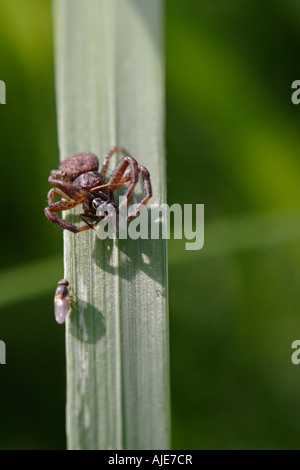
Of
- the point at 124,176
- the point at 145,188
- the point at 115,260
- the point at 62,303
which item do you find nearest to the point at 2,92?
the point at 124,176

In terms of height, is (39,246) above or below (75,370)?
above

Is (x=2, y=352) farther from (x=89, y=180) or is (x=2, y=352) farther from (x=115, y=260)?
(x=89, y=180)

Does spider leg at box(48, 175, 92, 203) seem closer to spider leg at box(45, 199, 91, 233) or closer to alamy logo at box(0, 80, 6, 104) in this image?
spider leg at box(45, 199, 91, 233)

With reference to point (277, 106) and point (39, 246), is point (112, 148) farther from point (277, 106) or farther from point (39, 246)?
point (277, 106)

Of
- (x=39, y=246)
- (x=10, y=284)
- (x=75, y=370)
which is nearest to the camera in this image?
(x=75, y=370)

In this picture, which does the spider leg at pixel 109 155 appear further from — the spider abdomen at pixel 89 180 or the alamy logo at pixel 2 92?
the alamy logo at pixel 2 92
